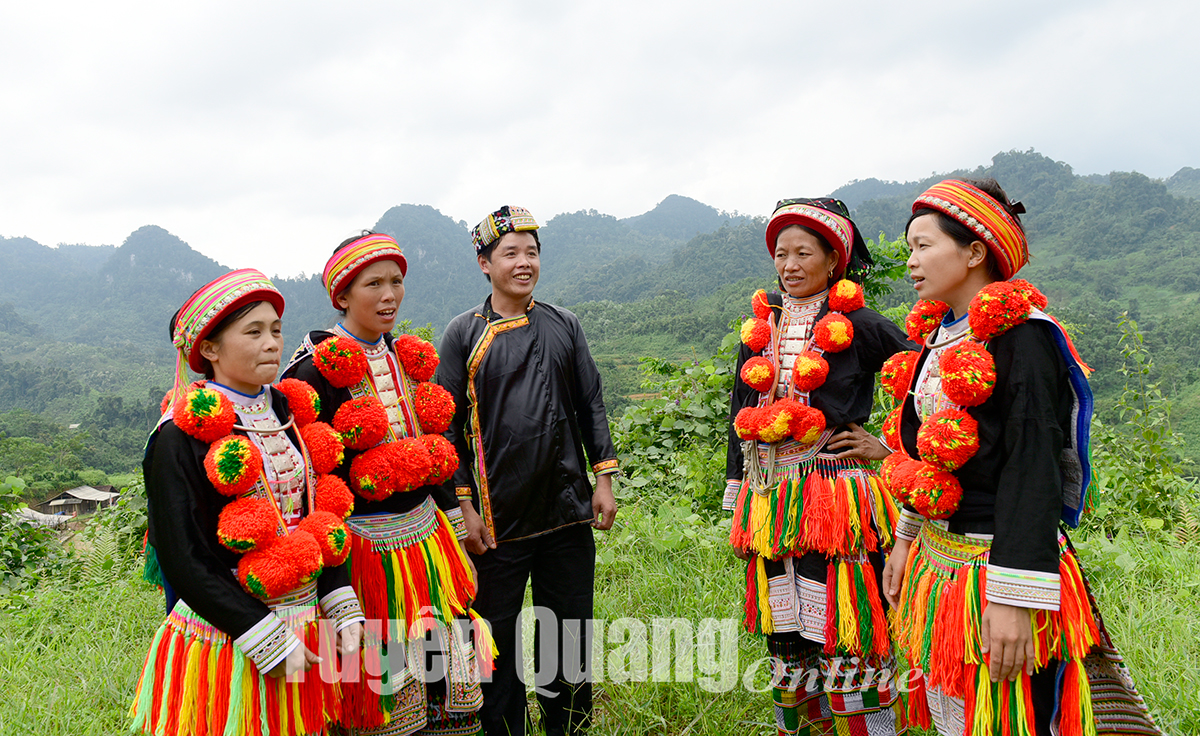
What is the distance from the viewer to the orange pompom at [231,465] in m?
1.77

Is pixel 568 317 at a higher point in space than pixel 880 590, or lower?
higher

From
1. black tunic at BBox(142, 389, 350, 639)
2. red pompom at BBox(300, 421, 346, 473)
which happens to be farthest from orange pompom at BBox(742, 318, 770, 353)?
black tunic at BBox(142, 389, 350, 639)

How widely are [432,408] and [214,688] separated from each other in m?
1.06

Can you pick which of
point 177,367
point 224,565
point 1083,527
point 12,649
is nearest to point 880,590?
point 224,565

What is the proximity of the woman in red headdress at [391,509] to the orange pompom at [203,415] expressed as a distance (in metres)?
0.44

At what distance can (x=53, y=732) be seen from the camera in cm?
290

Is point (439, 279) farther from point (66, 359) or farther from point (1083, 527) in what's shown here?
point (1083, 527)

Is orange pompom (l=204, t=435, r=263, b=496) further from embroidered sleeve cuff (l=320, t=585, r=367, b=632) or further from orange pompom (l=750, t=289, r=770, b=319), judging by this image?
orange pompom (l=750, t=289, r=770, b=319)

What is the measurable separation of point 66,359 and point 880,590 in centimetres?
6394

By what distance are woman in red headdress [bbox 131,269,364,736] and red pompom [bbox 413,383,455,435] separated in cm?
54

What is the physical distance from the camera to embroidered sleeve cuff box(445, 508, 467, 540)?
2543 millimetres

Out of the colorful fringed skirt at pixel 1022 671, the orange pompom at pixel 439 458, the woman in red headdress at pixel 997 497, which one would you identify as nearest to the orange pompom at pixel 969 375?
the woman in red headdress at pixel 997 497

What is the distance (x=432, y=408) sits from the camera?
2.47 m

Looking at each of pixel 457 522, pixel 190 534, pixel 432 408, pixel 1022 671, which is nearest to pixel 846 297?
pixel 1022 671
